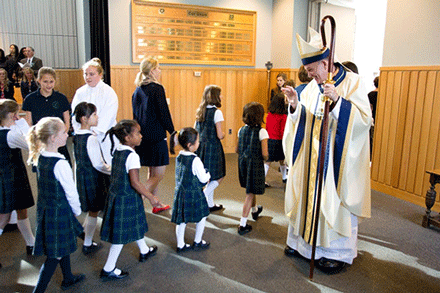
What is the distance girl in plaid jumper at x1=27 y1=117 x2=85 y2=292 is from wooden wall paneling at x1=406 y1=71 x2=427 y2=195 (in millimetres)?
3808

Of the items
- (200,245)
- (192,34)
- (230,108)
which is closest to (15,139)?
(200,245)

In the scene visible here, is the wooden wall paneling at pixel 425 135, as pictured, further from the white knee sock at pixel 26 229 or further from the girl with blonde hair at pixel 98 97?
the white knee sock at pixel 26 229

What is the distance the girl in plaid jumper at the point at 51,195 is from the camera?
85.7 inches

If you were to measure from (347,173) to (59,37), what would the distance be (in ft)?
29.7

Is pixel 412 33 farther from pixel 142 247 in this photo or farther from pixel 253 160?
pixel 142 247

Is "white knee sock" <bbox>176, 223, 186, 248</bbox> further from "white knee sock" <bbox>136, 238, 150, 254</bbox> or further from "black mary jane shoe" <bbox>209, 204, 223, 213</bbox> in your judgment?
"black mary jane shoe" <bbox>209, 204, 223, 213</bbox>

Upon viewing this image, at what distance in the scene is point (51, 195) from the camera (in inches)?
86.7

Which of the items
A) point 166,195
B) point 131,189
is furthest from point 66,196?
point 166,195

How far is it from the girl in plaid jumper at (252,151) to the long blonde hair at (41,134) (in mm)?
1641

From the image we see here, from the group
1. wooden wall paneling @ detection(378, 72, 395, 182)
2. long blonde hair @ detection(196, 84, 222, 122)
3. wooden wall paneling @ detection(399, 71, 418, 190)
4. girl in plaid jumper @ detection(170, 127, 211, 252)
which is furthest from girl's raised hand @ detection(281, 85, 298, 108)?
wooden wall paneling @ detection(378, 72, 395, 182)

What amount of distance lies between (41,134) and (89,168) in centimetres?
68

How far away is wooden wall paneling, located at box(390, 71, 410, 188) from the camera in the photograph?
14.5 feet

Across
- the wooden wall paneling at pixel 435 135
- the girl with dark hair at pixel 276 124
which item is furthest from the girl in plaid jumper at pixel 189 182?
the wooden wall paneling at pixel 435 135

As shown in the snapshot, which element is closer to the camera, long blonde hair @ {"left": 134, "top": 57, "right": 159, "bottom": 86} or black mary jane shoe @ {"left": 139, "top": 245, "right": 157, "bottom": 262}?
black mary jane shoe @ {"left": 139, "top": 245, "right": 157, "bottom": 262}
